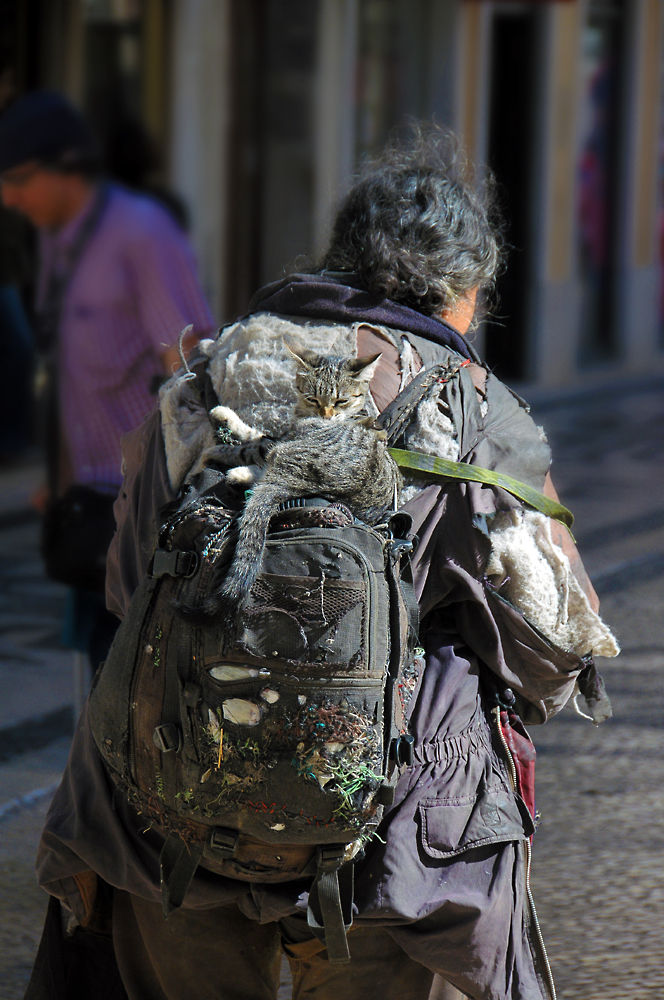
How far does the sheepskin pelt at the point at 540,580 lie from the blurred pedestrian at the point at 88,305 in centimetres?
165

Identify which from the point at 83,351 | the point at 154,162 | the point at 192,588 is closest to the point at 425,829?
the point at 192,588

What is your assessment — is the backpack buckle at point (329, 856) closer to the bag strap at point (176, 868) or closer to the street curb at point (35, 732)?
the bag strap at point (176, 868)

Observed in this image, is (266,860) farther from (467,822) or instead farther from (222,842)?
(467,822)

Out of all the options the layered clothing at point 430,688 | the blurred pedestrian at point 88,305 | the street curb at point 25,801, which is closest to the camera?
the layered clothing at point 430,688

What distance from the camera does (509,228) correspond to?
3.39 m

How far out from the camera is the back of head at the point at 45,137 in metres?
3.66

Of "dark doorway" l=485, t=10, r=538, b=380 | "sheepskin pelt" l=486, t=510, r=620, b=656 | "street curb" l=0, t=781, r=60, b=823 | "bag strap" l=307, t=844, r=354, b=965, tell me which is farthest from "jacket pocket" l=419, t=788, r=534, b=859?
"dark doorway" l=485, t=10, r=538, b=380

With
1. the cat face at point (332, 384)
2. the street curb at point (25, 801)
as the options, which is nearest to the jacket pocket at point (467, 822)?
the cat face at point (332, 384)

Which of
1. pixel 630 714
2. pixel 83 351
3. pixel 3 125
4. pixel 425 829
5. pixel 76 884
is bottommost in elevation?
pixel 630 714

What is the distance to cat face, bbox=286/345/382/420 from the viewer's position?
190 centimetres

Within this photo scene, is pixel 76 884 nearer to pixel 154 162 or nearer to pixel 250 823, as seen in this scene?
pixel 250 823

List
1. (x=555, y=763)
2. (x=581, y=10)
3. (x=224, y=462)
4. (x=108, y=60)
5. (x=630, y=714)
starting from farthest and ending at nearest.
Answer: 1. (x=581, y=10)
2. (x=108, y=60)
3. (x=630, y=714)
4. (x=555, y=763)
5. (x=224, y=462)

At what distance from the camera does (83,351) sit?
362cm

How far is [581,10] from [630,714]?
416 inches
